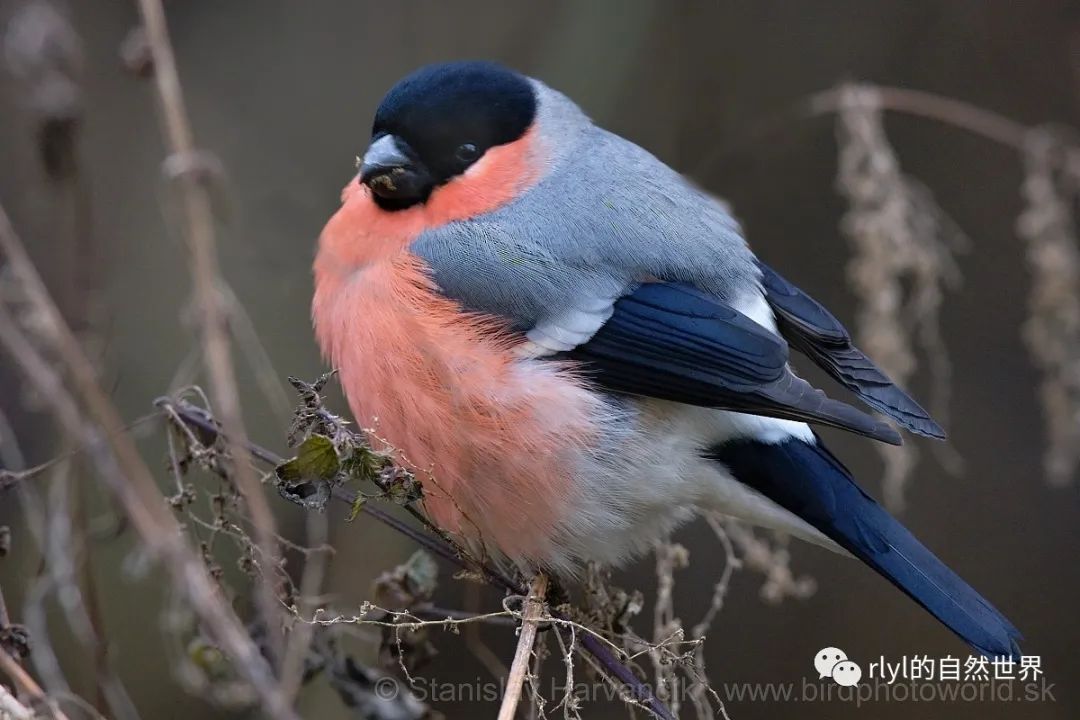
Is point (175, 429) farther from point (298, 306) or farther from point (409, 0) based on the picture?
point (409, 0)

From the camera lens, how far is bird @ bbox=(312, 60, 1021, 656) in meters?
1.84

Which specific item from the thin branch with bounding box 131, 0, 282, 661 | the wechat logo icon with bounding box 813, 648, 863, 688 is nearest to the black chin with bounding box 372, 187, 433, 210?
the thin branch with bounding box 131, 0, 282, 661

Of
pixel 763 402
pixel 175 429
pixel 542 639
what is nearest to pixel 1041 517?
pixel 763 402

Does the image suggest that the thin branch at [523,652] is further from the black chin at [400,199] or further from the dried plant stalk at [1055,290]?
the dried plant stalk at [1055,290]

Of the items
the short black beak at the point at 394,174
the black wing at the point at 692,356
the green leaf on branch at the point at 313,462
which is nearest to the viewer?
the green leaf on branch at the point at 313,462

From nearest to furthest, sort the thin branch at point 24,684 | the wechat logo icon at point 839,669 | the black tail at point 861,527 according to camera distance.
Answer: the thin branch at point 24,684 → the black tail at point 861,527 → the wechat logo icon at point 839,669

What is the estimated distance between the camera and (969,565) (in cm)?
345

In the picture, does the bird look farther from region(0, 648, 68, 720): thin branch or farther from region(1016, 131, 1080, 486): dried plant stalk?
region(0, 648, 68, 720): thin branch

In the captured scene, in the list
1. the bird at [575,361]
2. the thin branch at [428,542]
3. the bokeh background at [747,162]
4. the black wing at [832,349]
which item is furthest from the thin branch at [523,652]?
the bokeh background at [747,162]

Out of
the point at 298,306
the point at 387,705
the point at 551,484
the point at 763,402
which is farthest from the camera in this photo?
the point at 298,306

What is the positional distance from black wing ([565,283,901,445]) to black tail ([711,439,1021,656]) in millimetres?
208

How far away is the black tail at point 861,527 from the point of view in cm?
189

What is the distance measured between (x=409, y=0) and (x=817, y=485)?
2.07 m

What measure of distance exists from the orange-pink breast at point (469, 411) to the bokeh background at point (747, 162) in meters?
1.14
